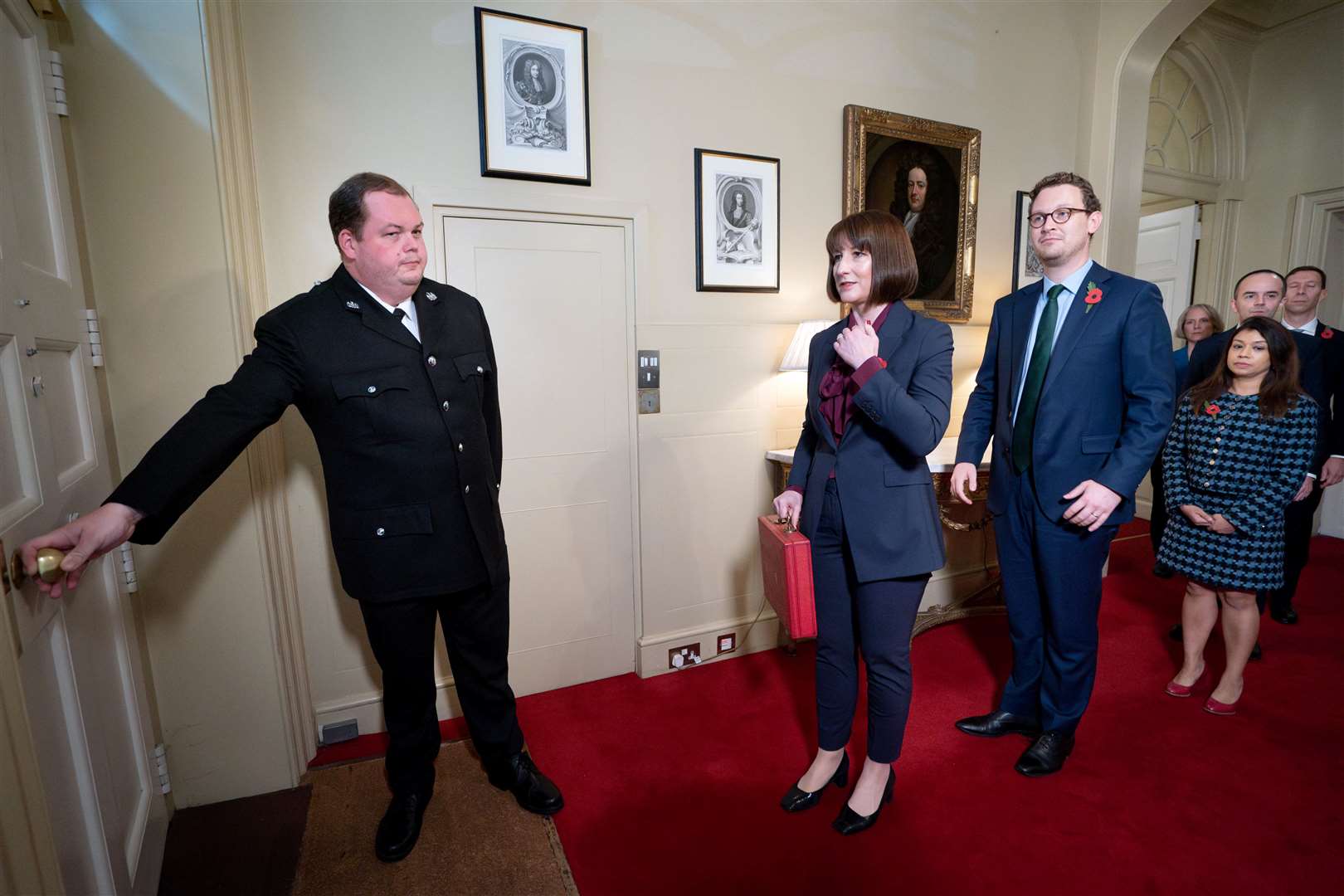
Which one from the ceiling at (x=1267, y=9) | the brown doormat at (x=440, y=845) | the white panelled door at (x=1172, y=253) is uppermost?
the ceiling at (x=1267, y=9)

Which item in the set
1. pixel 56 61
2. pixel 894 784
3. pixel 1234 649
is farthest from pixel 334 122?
pixel 1234 649

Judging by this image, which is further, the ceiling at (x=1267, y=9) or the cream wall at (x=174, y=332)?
the ceiling at (x=1267, y=9)

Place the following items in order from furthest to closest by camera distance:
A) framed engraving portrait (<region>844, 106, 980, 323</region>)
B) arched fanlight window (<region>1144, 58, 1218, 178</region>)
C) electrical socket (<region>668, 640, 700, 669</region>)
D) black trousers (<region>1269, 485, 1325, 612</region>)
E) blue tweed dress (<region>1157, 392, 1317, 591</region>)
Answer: arched fanlight window (<region>1144, 58, 1218, 178</region>) → black trousers (<region>1269, 485, 1325, 612</region>) → framed engraving portrait (<region>844, 106, 980, 323</region>) → electrical socket (<region>668, 640, 700, 669</region>) → blue tweed dress (<region>1157, 392, 1317, 591</region>)

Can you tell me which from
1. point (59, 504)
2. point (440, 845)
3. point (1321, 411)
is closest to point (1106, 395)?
point (1321, 411)

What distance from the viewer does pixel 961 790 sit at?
2.00 meters

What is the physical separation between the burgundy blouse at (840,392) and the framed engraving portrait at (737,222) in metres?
1.09

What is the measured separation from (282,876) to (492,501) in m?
1.13

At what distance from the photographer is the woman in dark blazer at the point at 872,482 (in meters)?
1.54

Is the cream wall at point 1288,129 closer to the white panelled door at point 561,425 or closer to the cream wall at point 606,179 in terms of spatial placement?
the cream wall at point 606,179

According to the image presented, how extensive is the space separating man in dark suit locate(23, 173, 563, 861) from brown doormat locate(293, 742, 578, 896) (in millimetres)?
78

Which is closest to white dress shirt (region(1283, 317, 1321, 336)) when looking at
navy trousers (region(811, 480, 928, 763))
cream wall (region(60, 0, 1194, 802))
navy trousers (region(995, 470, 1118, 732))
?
cream wall (region(60, 0, 1194, 802))

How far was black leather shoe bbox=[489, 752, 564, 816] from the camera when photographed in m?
1.94

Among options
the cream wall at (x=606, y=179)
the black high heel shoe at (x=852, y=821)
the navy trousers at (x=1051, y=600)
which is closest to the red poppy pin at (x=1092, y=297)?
the navy trousers at (x=1051, y=600)

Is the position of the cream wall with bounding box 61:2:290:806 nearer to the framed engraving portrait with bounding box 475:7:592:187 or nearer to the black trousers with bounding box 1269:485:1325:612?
the framed engraving portrait with bounding box 475:7:592:187
